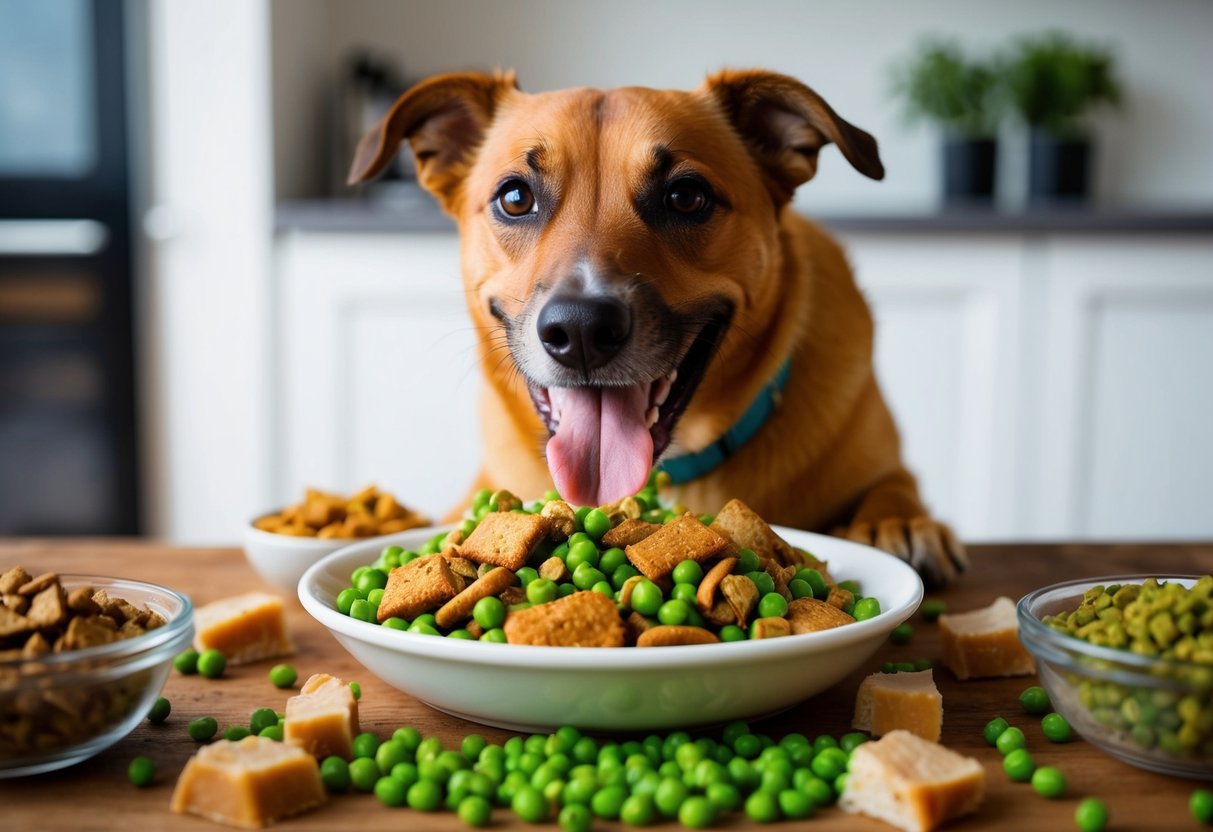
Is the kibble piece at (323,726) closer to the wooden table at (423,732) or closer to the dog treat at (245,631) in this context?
the wooden table at (423,732)

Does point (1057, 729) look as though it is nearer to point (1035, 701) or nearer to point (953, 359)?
point (1035, 701)

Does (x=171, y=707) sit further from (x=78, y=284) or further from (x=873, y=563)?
(x=78, y=284)

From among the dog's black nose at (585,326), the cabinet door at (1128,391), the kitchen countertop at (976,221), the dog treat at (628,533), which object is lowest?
the cabinet door at (1128,391)

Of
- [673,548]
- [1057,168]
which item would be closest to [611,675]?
[673,548]

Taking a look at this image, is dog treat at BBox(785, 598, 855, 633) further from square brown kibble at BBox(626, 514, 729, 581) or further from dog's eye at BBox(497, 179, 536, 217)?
dog's eye at BBox(497, 179, 536, 217)

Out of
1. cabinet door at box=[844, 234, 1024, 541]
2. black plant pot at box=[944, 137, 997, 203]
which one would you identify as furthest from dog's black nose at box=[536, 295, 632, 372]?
black plant pot at box=[944, 137, 997, 203]

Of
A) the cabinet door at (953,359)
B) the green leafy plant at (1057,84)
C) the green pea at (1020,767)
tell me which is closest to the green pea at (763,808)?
the green pea at (1020,767)
